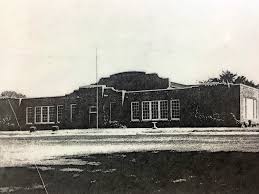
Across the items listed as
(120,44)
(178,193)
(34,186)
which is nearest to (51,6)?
(120,44)

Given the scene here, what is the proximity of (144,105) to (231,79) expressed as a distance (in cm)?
122

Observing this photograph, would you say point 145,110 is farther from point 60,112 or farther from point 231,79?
point 231,79

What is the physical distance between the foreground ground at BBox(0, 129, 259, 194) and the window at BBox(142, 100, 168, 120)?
0.26 metres

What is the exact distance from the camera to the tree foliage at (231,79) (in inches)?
170

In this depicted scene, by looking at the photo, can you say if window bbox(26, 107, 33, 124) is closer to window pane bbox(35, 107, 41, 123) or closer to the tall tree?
window pane bbox(35, 107, 41, 123)

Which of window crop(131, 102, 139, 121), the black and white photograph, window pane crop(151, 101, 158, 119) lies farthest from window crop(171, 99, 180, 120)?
window crop(131, 102, 139, 121)

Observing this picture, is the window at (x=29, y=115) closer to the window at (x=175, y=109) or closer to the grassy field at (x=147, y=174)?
the grassy field at (x=147, y=174)

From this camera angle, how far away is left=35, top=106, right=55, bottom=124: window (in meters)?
4.69

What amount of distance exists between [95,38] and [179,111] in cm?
125

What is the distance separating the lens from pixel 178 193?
4059mm

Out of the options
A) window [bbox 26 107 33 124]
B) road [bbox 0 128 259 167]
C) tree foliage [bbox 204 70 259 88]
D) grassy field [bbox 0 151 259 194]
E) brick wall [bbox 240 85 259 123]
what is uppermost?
tree foliage [bbox 204 70 259 88]

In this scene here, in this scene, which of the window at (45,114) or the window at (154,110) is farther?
the window at (154,110)

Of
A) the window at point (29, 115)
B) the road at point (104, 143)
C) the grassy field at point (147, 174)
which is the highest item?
the window at point (29, 115)

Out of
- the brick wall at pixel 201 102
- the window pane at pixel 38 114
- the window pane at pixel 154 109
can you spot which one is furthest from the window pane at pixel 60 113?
the window pane at pixel 154 109
